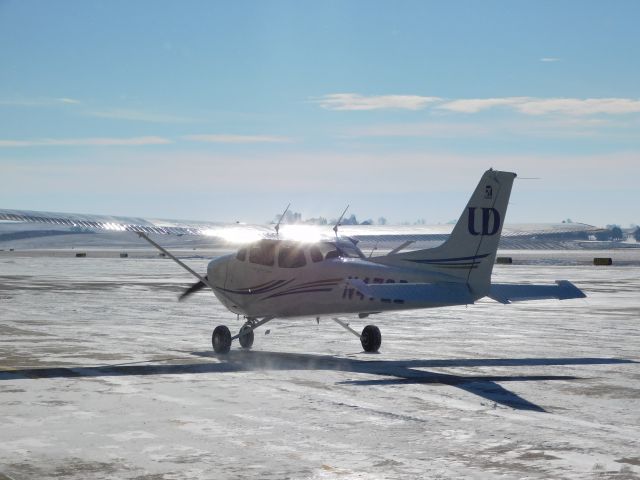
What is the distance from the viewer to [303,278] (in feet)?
58.0

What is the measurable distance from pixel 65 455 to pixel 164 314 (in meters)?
18.6

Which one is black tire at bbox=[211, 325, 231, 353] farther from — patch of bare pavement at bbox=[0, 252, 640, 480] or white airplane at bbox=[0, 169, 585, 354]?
patch of bare pavement at bbox=[0, 252, 640, 480]

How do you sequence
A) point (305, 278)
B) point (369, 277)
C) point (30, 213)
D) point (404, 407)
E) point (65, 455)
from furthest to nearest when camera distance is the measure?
Answer: point (30, 213)
point (305, 278)
point (369, 277)
point (404, 407)
point (65, 455)

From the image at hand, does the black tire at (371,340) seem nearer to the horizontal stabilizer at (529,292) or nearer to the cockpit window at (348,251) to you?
the cockpit window at (348,251)

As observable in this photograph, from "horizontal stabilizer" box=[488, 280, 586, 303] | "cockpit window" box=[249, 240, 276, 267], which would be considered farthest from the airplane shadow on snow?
"cockpit window" box=[249, 240, 276, 267]

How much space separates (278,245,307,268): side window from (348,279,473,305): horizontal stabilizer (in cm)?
231

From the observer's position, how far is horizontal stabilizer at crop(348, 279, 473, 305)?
15.2 metres

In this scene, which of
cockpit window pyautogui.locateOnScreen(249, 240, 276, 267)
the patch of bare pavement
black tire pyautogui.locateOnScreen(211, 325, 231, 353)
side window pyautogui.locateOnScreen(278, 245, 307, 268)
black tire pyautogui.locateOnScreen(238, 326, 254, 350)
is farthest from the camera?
black tire pyautogui.locateOnScreen(238, 326, 254, 350)

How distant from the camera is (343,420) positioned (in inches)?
428

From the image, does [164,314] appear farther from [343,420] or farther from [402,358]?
[343,420]

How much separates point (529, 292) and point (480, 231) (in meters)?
1.71

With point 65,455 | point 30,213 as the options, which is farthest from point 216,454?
point 30,213

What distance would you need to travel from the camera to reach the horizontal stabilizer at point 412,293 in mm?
15229

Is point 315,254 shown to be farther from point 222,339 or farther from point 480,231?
point 480,231
